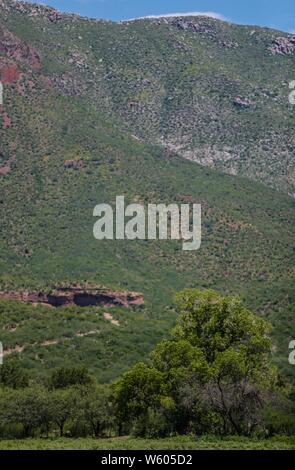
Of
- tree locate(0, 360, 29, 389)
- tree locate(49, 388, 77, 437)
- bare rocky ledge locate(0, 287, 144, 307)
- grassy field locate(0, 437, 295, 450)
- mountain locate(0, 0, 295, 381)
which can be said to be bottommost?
grassy field locate(0, 437, 295, 450)

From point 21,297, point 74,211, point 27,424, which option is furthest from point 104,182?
point 27,424

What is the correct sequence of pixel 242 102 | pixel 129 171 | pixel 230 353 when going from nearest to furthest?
pixel 230 353, pixel 129 171, pixel 242 102

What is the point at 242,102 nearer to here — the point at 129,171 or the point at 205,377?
the point at 129,171

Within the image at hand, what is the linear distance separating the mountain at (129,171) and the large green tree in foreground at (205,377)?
26937 millimetres

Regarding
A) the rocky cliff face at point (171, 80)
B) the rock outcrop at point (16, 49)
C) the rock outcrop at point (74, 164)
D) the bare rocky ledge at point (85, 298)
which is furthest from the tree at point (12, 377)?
the rock outcrop at point (16, 49)

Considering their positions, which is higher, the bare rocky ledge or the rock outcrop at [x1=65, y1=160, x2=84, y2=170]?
the rock outcrop at [x1=65, y1=160, x2=84, y2=170]

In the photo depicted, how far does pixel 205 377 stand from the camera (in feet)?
171

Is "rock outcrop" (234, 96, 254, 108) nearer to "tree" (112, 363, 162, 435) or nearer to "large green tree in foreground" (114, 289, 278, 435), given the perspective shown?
"large green tree in foreground" (114, 289, 278, 435)

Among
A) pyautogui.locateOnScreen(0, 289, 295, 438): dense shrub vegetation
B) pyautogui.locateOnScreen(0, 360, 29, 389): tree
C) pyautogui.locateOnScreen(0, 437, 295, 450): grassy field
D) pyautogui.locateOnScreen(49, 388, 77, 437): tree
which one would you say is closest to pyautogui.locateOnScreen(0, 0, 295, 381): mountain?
pyautogui.locateOnScreen(0, 360, 29, 389): tree

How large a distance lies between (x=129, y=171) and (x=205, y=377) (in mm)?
81146

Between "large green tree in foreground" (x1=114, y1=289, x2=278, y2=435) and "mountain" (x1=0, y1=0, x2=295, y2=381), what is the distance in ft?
88.4

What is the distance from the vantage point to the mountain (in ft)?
335

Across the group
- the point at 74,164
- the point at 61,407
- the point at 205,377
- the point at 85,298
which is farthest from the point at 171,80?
the point at 205,377
